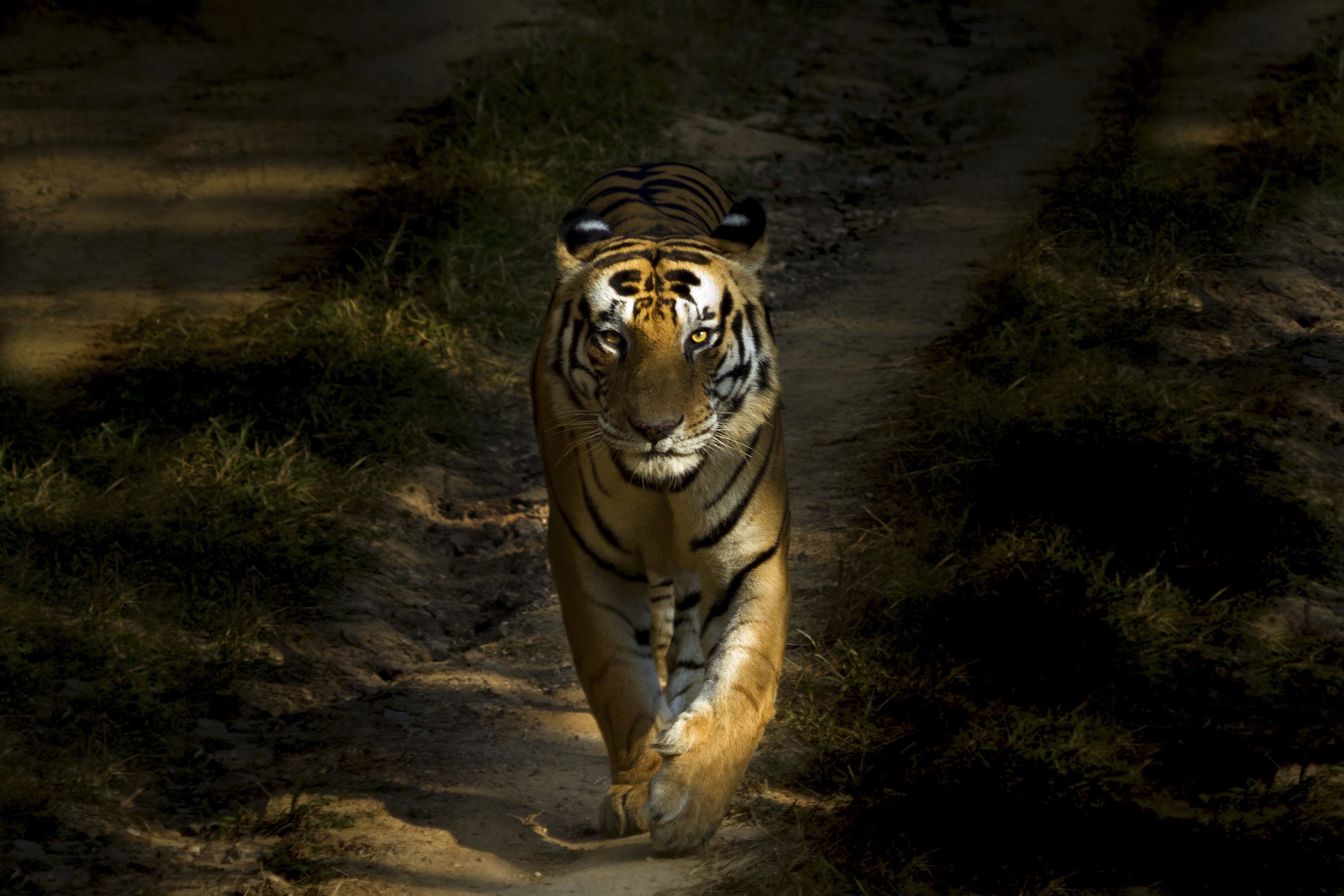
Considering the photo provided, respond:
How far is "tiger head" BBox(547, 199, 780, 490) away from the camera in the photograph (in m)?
2.57

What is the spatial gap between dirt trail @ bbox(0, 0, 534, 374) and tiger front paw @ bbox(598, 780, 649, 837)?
3.61m

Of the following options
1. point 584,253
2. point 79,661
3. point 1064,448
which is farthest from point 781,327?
point 79,661

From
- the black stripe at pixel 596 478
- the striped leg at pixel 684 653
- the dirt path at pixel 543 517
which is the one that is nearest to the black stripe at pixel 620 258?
the black stripe at pixel 596 478

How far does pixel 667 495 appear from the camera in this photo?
275 cm

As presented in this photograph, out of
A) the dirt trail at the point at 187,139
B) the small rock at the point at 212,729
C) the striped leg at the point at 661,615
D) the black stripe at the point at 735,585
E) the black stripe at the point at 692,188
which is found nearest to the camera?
the black stripe at the point at 735,585

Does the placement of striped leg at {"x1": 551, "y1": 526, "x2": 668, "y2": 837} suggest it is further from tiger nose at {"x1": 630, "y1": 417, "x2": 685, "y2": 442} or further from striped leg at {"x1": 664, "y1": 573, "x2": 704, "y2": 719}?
tiger nose at {"x1": 630, "y1": 417, "x2": 685, "y2": 442}

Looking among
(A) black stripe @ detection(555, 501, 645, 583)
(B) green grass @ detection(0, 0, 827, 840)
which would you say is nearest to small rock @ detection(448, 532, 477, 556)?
(B) green grass @ detection(0, 0, 827, 840)

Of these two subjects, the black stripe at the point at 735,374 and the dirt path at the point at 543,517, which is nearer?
the black stripe at the point at 735,374

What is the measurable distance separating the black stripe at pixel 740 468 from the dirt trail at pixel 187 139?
353 centimetres

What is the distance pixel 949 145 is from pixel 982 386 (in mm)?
3145

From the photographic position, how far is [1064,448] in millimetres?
4215

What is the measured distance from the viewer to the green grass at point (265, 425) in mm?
3678

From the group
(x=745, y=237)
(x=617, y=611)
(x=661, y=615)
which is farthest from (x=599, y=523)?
(x=745, y=237)

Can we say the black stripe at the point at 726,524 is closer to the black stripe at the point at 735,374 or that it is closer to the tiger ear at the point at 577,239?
the black stripe at the point at 735,374
